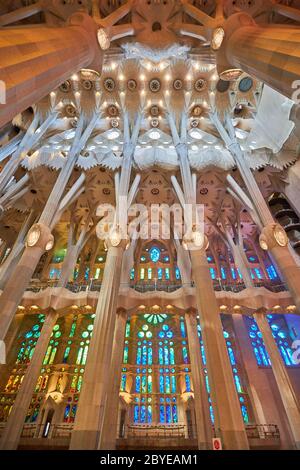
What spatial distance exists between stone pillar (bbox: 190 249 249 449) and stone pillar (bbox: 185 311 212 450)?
3104 millimetres

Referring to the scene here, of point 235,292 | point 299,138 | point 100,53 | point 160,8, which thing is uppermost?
point 160,8

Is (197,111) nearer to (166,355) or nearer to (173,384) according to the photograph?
(166,355)

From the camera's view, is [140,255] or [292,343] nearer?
[292,343]

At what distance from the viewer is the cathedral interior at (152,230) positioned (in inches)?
287

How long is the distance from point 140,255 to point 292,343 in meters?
11.0

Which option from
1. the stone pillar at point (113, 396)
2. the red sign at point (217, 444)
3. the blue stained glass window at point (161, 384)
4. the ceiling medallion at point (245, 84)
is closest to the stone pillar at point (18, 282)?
the stone pillar at point (113, 396)

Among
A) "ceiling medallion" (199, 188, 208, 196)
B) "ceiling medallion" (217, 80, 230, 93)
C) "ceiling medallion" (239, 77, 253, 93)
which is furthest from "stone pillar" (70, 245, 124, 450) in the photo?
"ceiling medallion" (239, 77, 253, 93)

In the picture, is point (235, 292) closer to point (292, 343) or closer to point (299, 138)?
point (292, 343)

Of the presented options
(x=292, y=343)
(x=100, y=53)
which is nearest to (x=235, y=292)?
(x=292, y=343)

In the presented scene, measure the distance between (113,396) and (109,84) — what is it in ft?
53.0

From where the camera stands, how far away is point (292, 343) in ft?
48.5

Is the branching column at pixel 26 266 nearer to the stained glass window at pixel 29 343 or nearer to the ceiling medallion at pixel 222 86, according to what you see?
the stained glass window at pixel 29 343

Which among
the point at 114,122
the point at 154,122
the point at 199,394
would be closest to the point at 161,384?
the point at 199,394

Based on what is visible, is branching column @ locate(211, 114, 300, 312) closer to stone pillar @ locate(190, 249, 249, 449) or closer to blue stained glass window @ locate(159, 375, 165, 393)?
stone pillar @ locate(190, 249, 249, 449)
